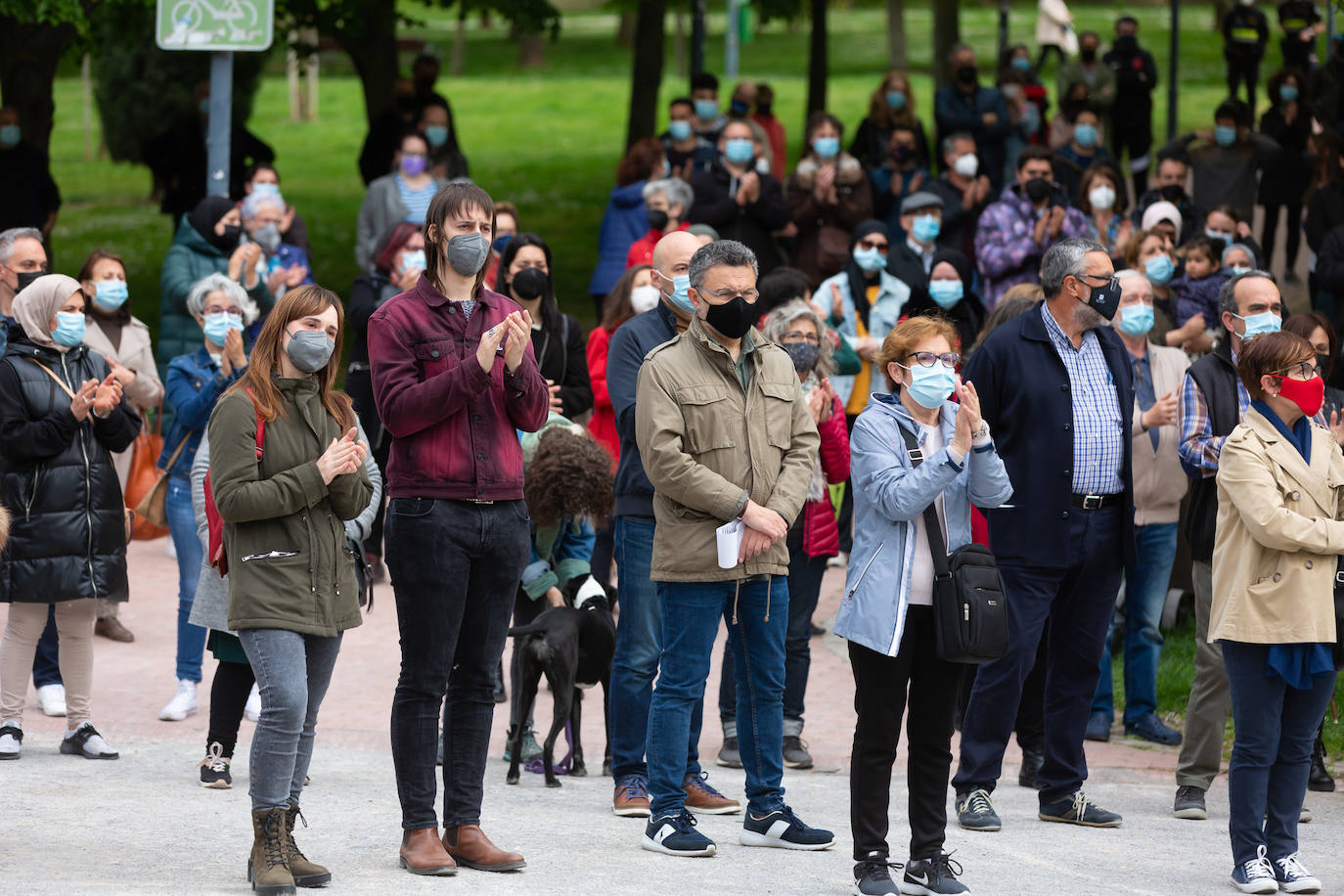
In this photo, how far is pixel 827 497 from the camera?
8062 millimetres

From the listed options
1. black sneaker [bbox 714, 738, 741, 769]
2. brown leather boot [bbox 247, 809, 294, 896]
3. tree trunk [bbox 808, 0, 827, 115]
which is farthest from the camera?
tree trunk [bbox 808, 0, 827, 115]

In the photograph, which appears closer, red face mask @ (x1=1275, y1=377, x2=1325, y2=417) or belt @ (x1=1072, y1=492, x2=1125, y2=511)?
red face mask @ (x1=1275, y1=377, x2=1325, y2=417)

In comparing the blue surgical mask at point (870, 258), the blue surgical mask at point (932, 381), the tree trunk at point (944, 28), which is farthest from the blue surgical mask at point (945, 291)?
the tree trunk at point (944, 28)

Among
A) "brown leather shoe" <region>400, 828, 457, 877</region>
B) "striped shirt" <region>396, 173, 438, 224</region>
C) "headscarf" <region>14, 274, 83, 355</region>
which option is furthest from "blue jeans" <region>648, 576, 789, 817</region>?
"striped shirt" <region>396, 173, 438, 224</region>

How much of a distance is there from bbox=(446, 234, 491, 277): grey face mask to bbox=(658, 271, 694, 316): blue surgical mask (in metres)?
1.15

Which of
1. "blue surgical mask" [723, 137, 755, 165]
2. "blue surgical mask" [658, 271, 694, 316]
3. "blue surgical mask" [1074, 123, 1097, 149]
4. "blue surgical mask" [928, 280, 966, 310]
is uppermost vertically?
"blue surgical mask" [1074, 123, 1097, 149]

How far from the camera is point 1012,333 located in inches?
282

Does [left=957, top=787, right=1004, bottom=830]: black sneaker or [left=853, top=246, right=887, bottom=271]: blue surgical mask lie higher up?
[left=853, top=246, right=887, bottom=271]: blue surgical mask

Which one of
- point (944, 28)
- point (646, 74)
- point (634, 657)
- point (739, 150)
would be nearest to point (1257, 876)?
point (634, 657)

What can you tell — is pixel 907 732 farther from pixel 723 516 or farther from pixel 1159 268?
pixel 1159 268

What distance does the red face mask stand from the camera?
638 centimetres

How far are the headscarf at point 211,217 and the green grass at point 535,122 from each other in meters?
7.06

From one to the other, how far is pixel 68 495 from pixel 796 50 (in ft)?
162

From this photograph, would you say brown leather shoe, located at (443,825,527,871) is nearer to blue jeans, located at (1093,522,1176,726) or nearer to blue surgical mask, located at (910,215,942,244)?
blue jeans, located at (1093,522,1176,726)
